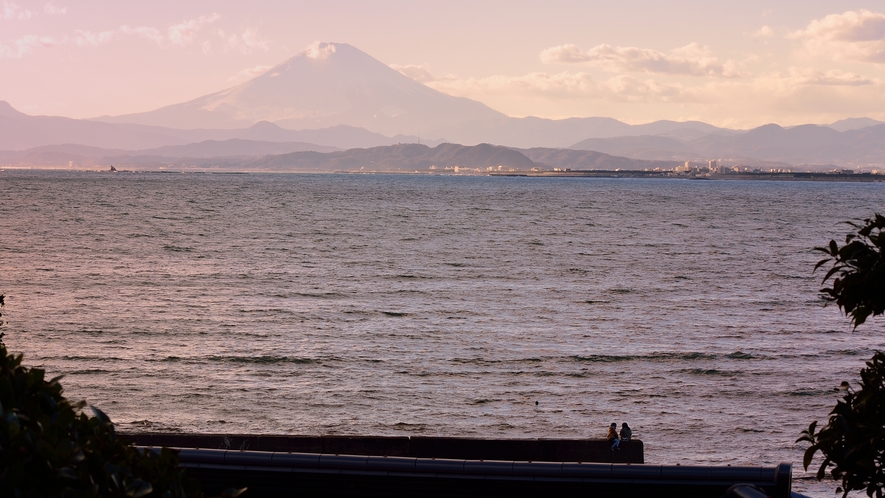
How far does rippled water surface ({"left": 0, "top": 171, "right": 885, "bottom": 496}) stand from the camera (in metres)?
20.7

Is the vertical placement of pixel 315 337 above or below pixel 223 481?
below

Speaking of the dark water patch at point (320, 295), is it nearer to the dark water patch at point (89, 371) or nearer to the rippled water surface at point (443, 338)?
the rippled water surface at point (443, 338)

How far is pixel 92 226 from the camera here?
85688 mm

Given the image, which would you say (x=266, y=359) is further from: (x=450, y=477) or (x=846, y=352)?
(x=846, y=352)

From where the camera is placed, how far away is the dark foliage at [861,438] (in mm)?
5699

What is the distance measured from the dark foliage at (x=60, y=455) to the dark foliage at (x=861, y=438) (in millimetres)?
4061

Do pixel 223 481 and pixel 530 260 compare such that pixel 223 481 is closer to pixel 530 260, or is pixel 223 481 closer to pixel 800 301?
pixel 800 301

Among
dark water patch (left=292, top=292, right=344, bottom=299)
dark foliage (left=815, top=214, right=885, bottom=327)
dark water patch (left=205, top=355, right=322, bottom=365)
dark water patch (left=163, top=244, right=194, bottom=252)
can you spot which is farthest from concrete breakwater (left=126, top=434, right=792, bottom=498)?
dark water patch (left=163, top=244, right=194, bottom=252)

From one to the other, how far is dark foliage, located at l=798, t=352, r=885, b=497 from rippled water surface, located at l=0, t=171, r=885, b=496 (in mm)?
12059

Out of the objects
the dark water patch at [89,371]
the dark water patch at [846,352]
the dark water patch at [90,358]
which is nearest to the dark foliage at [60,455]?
the dark water patch at [89,371]

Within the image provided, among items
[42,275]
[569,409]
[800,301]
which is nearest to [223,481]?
[569,409]

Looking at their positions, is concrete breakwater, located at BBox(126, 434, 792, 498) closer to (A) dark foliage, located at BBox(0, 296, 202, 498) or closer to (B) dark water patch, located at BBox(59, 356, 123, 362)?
(A) dark foliage, located at BBox(0, 296, 202, 498)

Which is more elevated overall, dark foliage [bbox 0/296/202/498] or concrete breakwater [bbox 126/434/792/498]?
dark foliage [bbox 0/296/202/498]

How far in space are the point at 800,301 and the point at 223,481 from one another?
37370 mm
